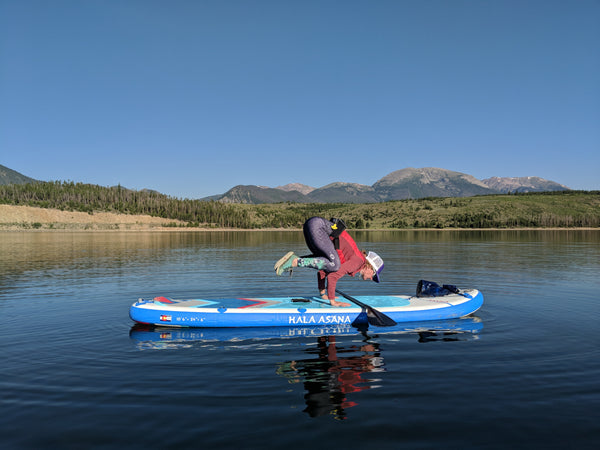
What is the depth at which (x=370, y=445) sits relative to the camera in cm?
701

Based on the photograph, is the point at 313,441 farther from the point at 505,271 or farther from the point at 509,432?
the point at 505,271

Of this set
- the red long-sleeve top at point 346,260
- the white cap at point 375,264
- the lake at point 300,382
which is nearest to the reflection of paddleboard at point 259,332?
the lake at point 300,382

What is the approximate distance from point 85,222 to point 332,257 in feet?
599

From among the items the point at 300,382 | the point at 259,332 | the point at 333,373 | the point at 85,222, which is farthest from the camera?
the point at 85,222

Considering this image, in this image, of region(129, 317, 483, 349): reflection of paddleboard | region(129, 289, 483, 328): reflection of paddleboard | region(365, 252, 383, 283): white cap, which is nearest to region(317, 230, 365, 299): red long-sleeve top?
region(365, 252, 383, 283): white cap

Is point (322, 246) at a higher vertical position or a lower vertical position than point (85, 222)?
lower

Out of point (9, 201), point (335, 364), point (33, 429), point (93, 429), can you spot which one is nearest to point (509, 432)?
point (335, 364)

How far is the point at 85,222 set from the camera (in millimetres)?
Answer: 175250

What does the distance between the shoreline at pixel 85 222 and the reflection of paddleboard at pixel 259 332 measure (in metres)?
147

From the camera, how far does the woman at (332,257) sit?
51.4 ft

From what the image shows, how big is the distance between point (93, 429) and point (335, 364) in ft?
18.9

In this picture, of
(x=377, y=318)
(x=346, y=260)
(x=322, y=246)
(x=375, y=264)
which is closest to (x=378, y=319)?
(x=377, y=318)

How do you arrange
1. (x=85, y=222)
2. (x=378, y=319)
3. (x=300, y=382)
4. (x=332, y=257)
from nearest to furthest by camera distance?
(x=300, y=382)
(x=378, y=319)
(x=332, y=257)
(x=85, y=222)

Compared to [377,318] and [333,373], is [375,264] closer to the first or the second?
[377,318]
